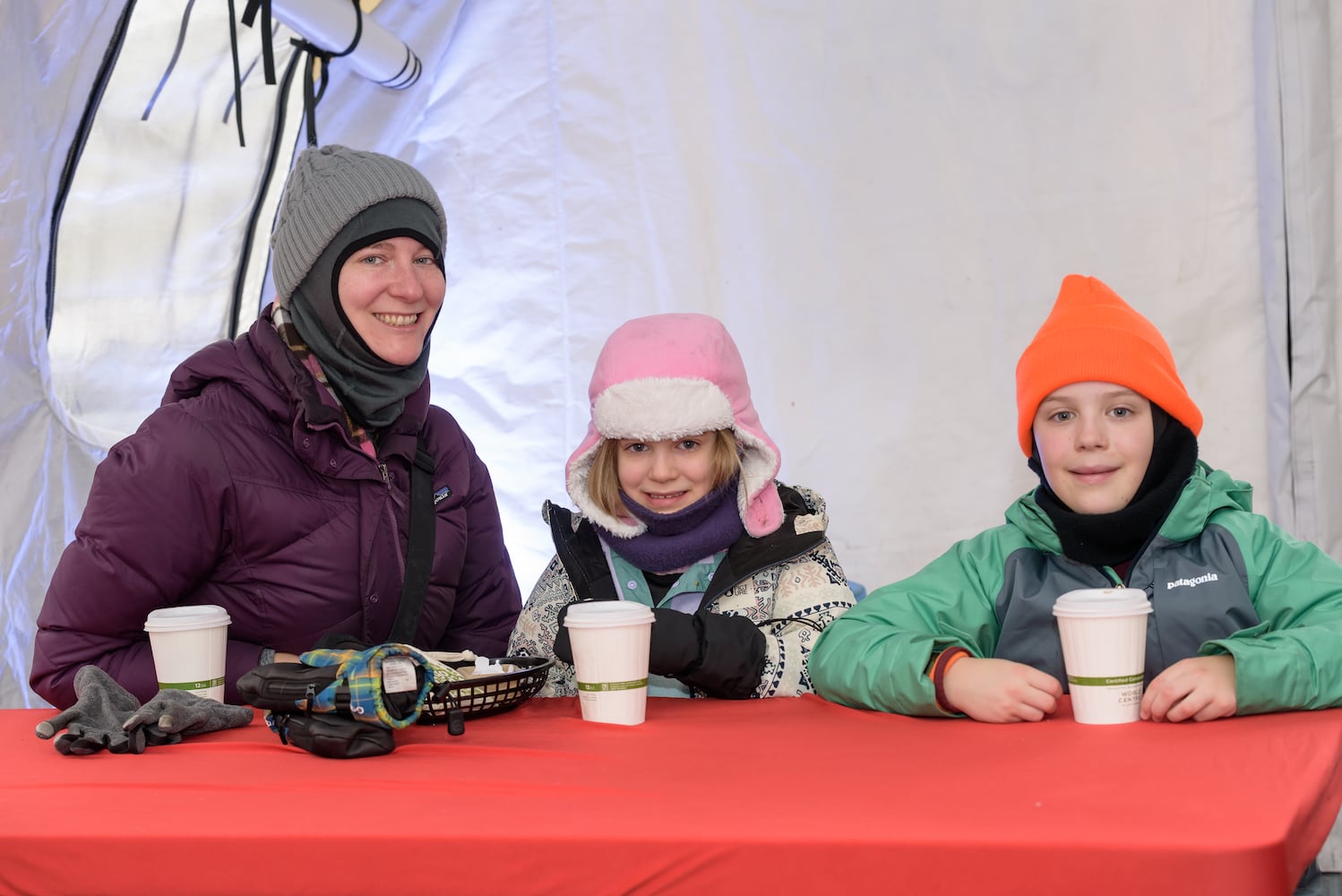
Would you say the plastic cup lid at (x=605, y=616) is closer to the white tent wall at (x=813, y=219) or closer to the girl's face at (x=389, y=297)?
the girl's face at (x=389, y=297)

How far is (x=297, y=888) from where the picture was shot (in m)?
1.24

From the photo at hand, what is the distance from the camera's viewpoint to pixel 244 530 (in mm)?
2334

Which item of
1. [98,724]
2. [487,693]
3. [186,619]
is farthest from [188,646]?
[487,693]

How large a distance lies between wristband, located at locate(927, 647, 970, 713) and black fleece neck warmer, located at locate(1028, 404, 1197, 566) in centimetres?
37

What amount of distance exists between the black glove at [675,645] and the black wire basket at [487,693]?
0.19m

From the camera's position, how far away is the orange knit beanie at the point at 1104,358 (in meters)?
2.04

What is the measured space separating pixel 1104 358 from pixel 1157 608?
0.44 meters

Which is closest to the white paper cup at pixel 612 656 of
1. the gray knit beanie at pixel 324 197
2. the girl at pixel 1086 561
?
the girl at pixel 1086 561

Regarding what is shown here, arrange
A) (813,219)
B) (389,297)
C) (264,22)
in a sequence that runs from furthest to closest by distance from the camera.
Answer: (813,219) → (264,22) → (389,297)

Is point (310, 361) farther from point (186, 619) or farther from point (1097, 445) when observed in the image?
point (1097, 445)

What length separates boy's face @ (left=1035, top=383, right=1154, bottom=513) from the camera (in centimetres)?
203

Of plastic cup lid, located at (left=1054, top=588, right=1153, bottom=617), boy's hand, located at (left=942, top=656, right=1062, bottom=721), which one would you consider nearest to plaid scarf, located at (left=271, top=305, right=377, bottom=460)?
boy's hand, located at (left=942, top=656, right=1062, bottom=721)

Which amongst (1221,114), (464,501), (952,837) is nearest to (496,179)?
(464,501)

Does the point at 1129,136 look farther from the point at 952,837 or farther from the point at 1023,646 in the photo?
the point at 952,837
